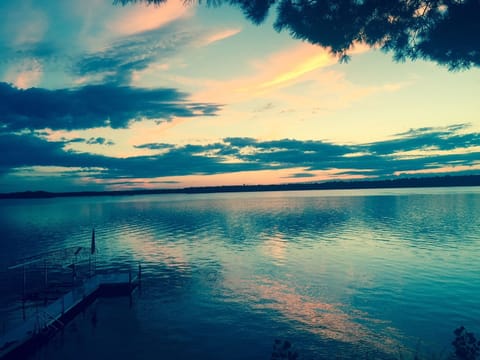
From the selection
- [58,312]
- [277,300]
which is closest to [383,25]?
[277,300]

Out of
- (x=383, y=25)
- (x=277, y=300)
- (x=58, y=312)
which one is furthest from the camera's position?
(x=277, y=300)

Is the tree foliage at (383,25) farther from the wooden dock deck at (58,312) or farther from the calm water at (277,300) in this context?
the wooden dock deck at (58,312)

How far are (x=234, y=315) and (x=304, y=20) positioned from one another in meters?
25.0

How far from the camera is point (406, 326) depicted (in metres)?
27.9

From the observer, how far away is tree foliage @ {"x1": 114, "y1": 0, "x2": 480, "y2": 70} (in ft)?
45.7

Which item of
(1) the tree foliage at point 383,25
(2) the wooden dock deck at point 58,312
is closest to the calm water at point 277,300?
(2) the wooden dock deck at point 58,312

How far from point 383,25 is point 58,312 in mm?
32101

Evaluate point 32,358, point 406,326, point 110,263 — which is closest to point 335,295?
point 406,326

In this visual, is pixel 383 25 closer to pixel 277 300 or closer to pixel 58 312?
pixel 277 300

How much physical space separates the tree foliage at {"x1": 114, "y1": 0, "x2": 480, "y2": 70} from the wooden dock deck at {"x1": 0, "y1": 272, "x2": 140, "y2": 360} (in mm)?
25092

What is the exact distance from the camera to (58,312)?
30469 mm

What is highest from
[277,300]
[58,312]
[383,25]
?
[383,25]

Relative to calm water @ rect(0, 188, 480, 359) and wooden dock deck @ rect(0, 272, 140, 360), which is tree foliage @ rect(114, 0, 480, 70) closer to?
calm water @ rect(0, 188, 480, 359)

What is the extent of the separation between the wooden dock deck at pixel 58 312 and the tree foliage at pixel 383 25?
25092mm
